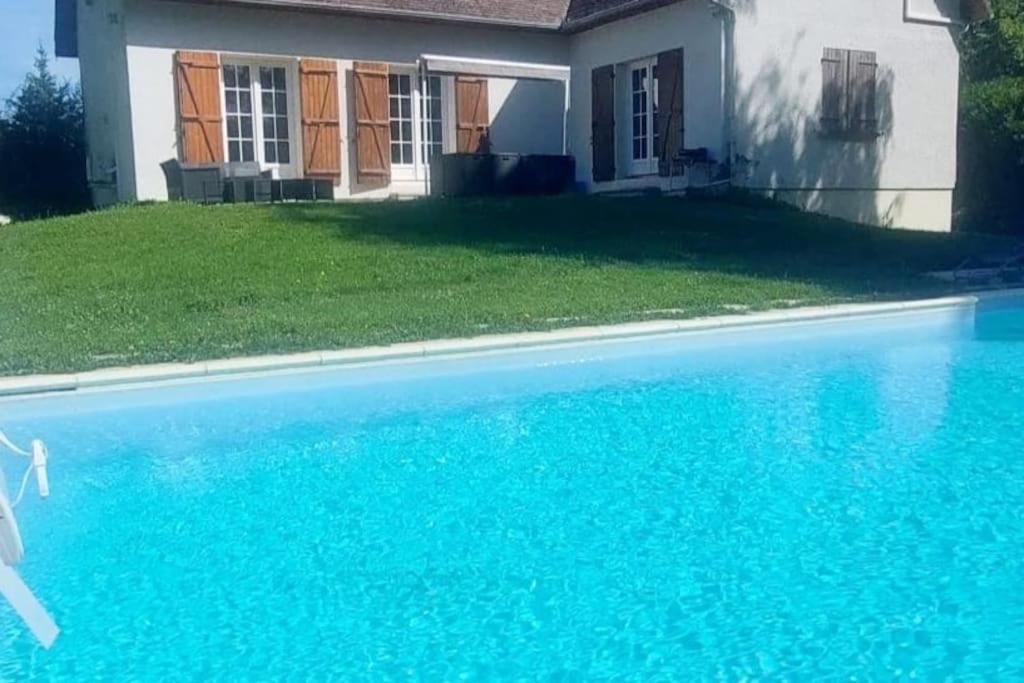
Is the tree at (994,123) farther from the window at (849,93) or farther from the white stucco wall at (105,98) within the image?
the white stucco wall at (105,98)

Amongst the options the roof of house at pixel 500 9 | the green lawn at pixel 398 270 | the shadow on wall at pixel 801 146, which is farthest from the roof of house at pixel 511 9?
the green lawn at pixel 398 270

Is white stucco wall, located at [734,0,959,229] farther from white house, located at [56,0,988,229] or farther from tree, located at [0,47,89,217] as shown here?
tree, located at [0,47,89,217]

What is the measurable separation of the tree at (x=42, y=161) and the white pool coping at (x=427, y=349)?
1547 cm

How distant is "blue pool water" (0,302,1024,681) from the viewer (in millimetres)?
Result: 3633

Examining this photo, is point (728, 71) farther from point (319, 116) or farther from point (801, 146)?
point (319, 116)

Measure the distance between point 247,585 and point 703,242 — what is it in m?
9.92

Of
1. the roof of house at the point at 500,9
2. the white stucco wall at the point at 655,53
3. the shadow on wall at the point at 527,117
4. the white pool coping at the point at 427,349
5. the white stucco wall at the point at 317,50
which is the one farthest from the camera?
the shadow on wall at the point at 527,117

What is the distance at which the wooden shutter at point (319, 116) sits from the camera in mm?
16297

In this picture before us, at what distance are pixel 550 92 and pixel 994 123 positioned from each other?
8294 mm

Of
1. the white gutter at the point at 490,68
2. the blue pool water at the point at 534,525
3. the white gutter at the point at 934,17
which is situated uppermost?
the white gutter at the point at 934,17

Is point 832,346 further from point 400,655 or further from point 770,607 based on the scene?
point 400,655

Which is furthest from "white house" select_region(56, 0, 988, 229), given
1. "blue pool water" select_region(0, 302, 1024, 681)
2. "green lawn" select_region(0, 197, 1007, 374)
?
"blue pool water" select_region(0, 302, 1024, 681)

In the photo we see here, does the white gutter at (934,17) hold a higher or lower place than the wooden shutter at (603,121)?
higher

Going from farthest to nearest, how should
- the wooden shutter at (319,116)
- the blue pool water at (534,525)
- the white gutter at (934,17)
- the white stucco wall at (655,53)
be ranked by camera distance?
the white gutter at (934,17) < the wooden shutter at (319,116) < the white stucco wall at (655,53) < the blue pool water at (534,525)
